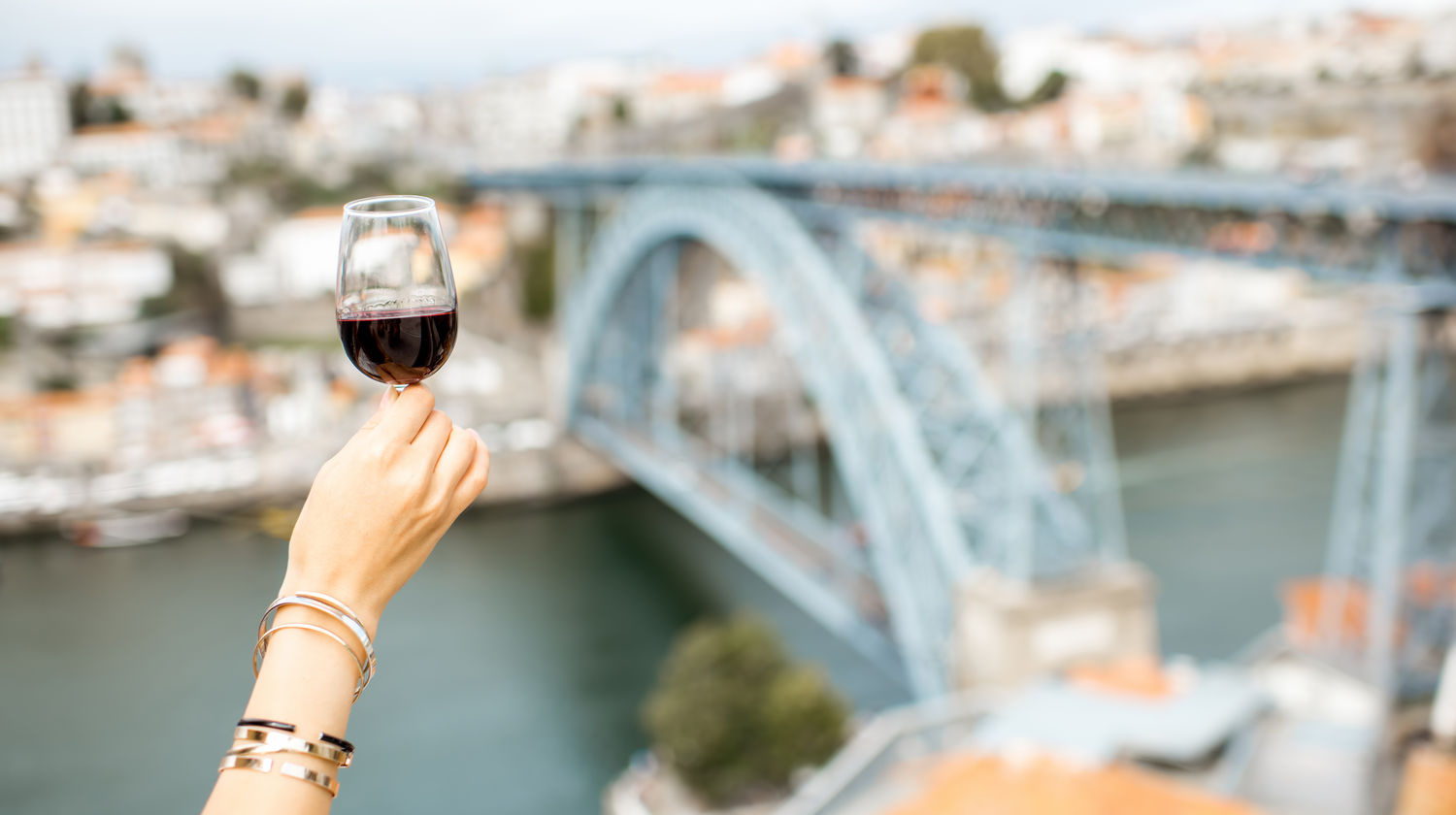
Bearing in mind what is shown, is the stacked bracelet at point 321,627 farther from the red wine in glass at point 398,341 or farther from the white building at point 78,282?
the white building at point 78,282

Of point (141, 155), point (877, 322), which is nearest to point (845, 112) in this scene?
point (877, 322)

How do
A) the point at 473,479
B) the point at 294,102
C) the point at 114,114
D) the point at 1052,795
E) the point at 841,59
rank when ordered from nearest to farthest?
the point at 473,479 < the point at 1052,795 < the point at 841,59 < the point at 114,114 < the point at 294,102

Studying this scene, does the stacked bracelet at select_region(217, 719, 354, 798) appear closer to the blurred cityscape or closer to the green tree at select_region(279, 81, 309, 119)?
the blurred cityscape

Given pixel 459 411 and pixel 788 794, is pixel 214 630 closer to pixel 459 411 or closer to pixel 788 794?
pixel 788 794

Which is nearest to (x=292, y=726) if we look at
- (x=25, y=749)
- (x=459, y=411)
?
(x=25, y=749)

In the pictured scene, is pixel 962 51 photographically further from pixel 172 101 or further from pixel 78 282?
pixel 172 101

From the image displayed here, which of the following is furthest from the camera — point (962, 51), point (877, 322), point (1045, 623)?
point (962, 51)

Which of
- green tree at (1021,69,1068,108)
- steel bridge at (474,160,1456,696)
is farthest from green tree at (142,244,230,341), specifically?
green tree at (1021,69,1068,108)
